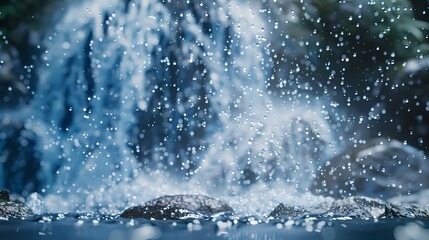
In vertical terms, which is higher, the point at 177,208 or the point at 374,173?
the point at 374,173

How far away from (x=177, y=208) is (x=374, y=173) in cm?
446

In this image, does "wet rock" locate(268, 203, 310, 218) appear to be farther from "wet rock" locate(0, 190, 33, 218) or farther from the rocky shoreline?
"wet rock" locate(0, 190, 33, 218)

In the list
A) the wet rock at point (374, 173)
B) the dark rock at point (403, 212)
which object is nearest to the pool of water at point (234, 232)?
the dark rock at point (403, 212)

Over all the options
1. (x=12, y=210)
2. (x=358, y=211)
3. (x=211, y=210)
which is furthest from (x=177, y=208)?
(x=358, y=211)

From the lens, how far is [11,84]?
10.1 meters

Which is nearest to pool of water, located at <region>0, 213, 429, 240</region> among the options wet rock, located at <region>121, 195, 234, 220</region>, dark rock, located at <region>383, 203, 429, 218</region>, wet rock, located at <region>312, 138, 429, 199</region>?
dark rock, located at <region>383, 203, 429, 218</region>

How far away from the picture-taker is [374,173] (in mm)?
9570

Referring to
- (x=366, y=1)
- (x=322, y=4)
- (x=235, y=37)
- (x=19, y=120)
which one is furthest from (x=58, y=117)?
(x=366, y=1)

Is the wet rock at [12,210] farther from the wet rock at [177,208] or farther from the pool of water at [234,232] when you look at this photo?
the pool of water at [234,232]

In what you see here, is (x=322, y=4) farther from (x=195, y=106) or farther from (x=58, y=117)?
(x=58, y=117)

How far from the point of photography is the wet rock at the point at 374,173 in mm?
9523

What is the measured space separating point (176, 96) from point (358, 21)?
154 inches

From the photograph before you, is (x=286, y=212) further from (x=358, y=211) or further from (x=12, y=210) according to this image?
(x=12, y=210)

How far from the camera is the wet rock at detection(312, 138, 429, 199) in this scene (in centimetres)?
952
